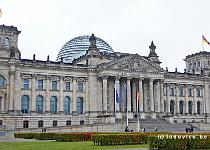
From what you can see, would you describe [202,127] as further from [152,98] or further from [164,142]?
[164,142]

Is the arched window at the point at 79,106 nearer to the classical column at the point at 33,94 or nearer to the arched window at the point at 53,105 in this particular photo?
the arched window at the point at 53,105

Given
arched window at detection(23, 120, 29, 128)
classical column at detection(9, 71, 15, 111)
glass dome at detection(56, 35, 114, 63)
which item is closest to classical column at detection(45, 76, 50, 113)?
arched window at detection(23, 120, 29, 128)

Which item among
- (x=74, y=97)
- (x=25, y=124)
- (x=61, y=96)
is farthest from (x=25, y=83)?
(x=74, y=97)

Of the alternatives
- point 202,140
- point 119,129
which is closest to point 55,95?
point 119,129

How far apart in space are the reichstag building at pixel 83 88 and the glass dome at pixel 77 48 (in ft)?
21.0

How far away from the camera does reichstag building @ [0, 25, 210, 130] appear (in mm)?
87500

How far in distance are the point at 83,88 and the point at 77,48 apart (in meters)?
21.0

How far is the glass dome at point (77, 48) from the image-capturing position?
4473 inches

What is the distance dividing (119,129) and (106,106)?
48.1 ft

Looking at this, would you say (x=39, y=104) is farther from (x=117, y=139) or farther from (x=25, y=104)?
(x=117, y=139)

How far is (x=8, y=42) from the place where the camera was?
9006cm

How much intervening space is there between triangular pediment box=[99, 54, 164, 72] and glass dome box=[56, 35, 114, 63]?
16.1 metres

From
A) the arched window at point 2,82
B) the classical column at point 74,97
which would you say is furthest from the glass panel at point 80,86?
the arched window at point 2,82

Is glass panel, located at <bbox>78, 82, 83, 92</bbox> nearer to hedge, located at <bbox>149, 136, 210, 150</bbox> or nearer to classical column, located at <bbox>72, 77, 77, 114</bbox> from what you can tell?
classical column, located at <bbox>72, 77, 77, 114</bbox>
